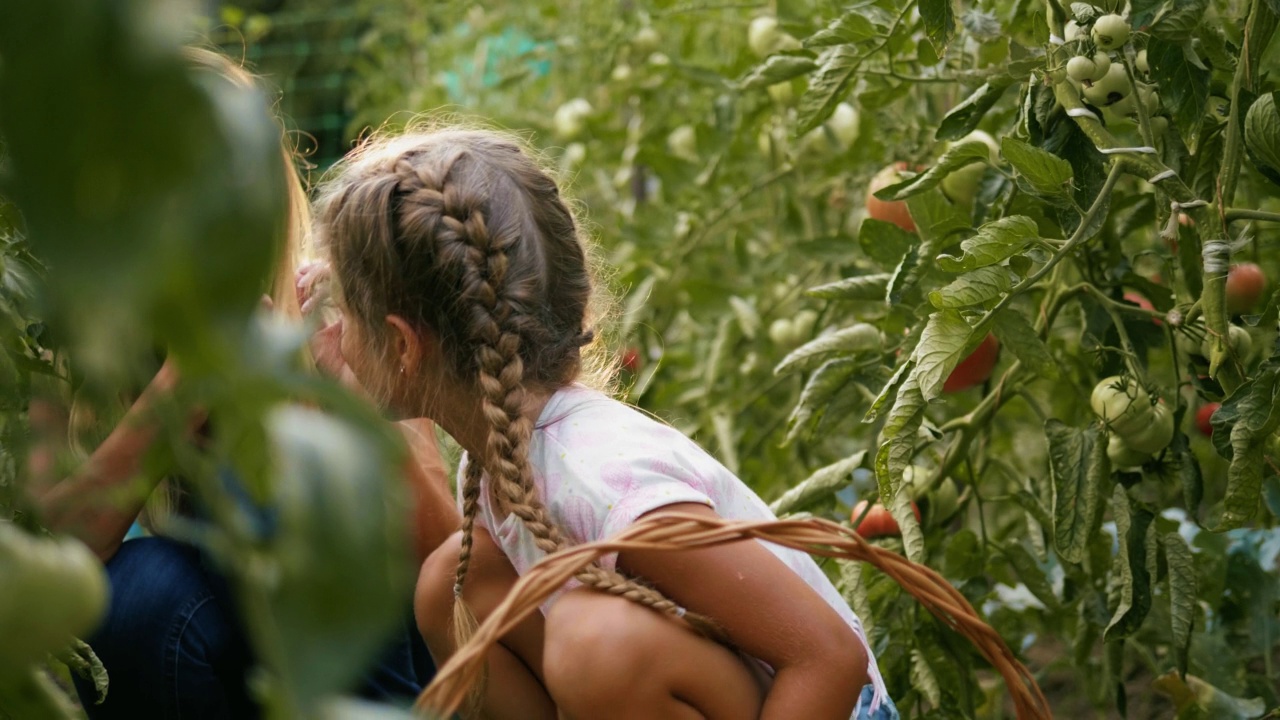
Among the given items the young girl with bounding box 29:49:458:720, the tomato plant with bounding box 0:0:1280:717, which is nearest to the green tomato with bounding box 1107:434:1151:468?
the tomato plant with bounding box 0:0:1280:717

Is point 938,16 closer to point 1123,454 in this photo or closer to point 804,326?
point 1123,454

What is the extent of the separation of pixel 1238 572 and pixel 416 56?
2303 mm

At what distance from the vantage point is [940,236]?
1.01 metres

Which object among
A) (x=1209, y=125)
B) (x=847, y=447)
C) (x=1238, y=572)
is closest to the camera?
(x=1209, y=125)

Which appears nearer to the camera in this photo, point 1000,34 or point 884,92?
point 1000,34

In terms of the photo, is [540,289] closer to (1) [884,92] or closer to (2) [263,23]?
(1) [884,92]

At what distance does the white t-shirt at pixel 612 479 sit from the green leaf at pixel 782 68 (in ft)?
1.24

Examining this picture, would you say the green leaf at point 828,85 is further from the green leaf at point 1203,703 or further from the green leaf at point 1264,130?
the green leaf at point 1203,703

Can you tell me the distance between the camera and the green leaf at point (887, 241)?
1.12 m

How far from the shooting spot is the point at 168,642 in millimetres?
1078

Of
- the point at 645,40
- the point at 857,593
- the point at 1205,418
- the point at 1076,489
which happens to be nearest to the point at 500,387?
the point at 857,593

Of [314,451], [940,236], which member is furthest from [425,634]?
[314,451]

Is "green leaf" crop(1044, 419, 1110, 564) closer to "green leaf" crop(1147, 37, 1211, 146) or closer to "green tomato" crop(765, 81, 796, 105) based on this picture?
"green leaf" crop(1147, 37, 1211, 146)

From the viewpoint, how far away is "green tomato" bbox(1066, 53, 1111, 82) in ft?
2.74
